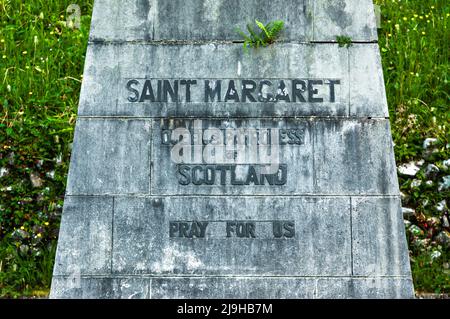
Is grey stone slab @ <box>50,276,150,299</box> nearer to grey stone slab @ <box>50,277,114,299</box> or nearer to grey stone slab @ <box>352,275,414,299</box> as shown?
grey stone slab @ <box>50,277,114,299</box>

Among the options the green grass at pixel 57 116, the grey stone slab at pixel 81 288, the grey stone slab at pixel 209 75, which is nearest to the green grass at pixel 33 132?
the green grass at pixel 57 116

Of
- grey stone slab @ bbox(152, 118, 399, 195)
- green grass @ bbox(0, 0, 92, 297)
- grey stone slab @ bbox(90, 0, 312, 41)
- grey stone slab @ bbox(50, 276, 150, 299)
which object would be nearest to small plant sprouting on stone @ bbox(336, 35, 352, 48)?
grey stone slab @ bbox(90, 0, 312, 41)

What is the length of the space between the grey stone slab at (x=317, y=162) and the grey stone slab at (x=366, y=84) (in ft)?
0.37

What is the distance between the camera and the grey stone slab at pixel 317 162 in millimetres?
7211

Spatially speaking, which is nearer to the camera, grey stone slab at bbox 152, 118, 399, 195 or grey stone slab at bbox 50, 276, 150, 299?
grey stone slab at bbox 50, 276, 150, 299

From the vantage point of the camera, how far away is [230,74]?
291 inches

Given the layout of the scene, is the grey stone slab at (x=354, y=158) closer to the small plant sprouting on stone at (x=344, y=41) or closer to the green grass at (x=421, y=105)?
the small plant sprouting on stone at (x=344, y=41)

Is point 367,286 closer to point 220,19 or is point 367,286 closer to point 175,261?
point 175,261

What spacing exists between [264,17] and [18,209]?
165 inches

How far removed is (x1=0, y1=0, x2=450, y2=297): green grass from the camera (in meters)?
9.52

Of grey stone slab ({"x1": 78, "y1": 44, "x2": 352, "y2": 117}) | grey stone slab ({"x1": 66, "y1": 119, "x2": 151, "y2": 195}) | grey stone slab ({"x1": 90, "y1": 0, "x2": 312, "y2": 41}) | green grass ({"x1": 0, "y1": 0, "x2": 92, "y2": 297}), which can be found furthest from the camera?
green grass ({"x1": 0, "y1": 0, "x2": 92, "y2": 297})

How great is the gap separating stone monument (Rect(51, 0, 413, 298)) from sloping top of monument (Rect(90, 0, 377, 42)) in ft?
0.04

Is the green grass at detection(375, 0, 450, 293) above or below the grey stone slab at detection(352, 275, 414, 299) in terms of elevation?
above
